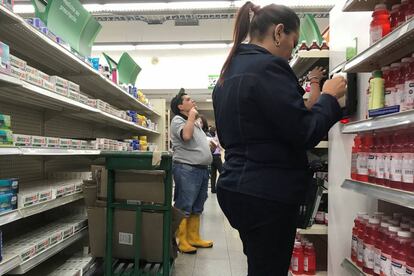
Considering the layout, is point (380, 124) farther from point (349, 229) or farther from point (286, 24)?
point (349, 229)

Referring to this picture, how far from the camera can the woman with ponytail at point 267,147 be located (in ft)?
3.80

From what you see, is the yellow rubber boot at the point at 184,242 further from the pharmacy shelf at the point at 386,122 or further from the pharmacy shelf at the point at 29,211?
the pharmacy shelf at the point at 386,122

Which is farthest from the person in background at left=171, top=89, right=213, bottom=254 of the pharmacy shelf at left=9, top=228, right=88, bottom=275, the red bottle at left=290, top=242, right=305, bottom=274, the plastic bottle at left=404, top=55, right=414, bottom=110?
the plastic bottle at left=404, top=55, right=414, bottom=110

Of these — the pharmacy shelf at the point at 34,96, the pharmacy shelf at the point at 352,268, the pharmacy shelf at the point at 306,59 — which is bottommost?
the pharmacy shelf at the point at 352,268

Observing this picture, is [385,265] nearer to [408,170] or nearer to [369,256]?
[369,256]

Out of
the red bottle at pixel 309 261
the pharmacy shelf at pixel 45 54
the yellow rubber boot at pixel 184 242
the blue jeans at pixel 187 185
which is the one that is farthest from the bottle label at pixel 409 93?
the yellow rubber boot at pixel 184 242

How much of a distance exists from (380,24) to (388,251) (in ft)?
3.31

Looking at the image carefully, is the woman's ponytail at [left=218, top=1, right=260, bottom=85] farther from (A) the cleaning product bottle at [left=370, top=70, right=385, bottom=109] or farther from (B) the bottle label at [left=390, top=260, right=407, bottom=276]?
(B) the bottle label at [left=390, top=260, right=407, bottom=276]

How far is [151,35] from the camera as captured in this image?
8.66m

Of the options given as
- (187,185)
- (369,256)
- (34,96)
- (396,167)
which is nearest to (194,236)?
(187,185)

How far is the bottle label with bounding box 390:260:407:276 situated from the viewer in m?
1.38

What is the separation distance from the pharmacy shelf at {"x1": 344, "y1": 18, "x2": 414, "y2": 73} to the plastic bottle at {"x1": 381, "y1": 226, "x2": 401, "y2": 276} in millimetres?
770

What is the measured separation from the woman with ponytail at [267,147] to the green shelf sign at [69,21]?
2065 mm

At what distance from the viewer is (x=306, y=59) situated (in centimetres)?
270
